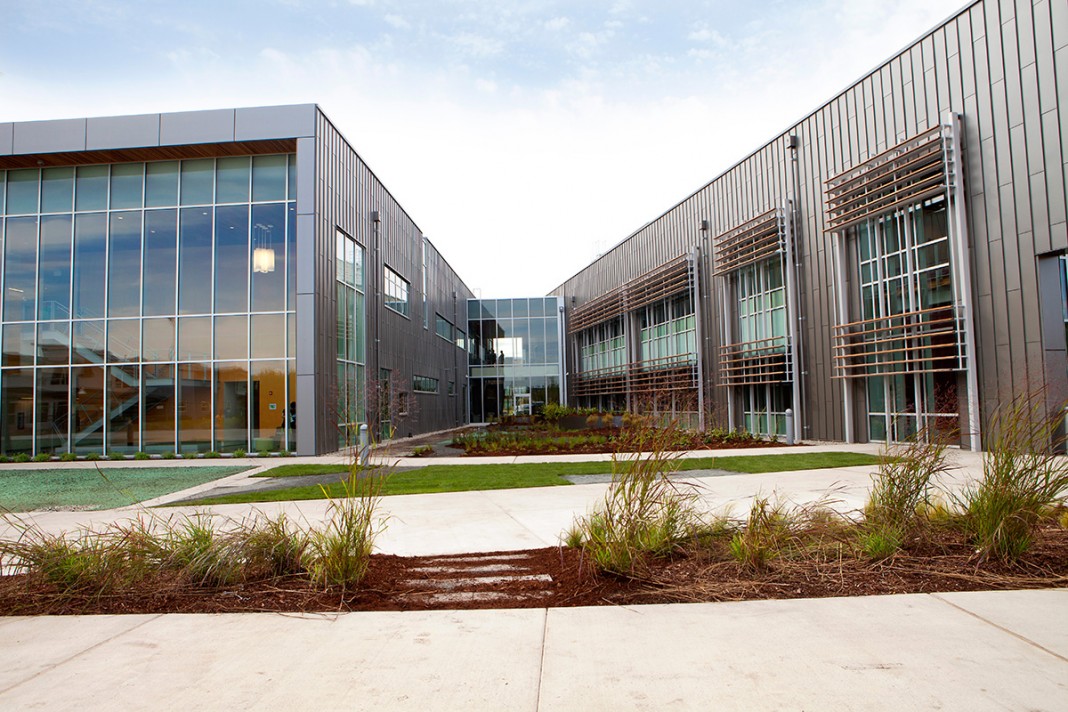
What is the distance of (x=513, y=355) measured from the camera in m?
40.4

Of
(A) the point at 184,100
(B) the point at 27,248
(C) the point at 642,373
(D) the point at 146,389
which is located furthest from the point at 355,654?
(C) the point at 642,373

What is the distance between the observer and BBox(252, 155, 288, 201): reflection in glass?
17391mm

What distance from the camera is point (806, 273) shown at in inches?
703

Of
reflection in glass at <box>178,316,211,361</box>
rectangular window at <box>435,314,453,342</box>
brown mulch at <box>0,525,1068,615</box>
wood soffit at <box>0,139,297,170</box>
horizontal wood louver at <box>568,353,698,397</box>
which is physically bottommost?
brown mulch at <box>0,525,1068,615</box>

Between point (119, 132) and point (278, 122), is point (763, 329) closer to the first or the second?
point (278, 122)

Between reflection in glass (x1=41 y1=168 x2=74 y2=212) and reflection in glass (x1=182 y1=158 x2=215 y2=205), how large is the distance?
349 cm

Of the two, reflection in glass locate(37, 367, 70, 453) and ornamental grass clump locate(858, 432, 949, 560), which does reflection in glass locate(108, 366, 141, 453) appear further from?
ornamental grass clump locate(858, 432, 949, 560)

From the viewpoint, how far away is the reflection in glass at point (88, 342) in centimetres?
1753

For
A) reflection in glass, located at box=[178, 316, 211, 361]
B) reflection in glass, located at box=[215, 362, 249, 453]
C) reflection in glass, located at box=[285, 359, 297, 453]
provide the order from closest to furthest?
1. reflection in glass, located at box=[285, 359, 297, 453]
2. reflection in glass, located at box=[215, 362, 249, 453]
3. reflection in glass, located at box=[178, 316, 211, 361]

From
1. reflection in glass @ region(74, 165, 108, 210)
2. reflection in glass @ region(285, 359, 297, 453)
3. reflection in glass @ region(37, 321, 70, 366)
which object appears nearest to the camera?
reflection in glass @ region(285, 359, 297, 453)

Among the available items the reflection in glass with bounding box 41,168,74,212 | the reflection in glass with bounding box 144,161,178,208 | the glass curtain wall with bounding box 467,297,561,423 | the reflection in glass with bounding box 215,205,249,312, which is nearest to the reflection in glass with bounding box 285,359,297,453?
the reflection in glass with bounding box 215,205,249,312

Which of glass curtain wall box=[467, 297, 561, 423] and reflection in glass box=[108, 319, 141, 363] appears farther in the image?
glass curtain wall box=[467, 297, 561, 423]

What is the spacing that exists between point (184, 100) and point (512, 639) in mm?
18675

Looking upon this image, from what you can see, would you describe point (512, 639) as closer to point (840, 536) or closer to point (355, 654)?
point (355, 654)
